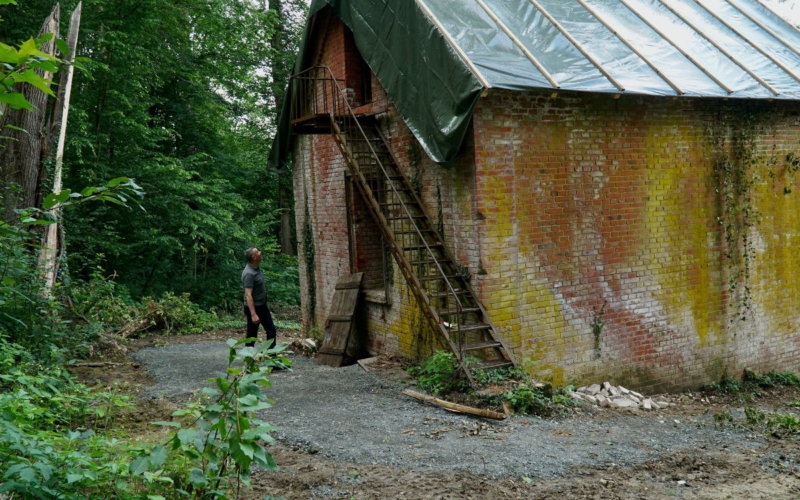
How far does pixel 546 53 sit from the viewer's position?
870 cm

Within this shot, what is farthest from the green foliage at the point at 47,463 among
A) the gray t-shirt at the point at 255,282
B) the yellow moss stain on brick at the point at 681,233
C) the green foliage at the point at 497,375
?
the yellow moss stain on brick at the point at 681,233

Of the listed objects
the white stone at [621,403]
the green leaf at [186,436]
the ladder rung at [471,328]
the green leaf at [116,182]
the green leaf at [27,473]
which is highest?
the green leaf at [116,182]

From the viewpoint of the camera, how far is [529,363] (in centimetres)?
838

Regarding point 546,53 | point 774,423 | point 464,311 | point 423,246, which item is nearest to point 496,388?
point 464,311

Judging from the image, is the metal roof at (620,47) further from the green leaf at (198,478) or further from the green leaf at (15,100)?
the green leaf at (15,100)

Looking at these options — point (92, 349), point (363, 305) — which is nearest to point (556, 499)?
point (363, 305)

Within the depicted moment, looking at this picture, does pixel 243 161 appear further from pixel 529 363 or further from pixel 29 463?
→ pixel 29 463

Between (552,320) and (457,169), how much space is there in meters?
2.30

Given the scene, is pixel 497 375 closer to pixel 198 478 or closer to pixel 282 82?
pixel 198 478

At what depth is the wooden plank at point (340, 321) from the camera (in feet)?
35.3

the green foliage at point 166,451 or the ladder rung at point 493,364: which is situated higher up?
the green foliage at point 166,451

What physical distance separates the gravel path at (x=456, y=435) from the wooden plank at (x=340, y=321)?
68.0 inches

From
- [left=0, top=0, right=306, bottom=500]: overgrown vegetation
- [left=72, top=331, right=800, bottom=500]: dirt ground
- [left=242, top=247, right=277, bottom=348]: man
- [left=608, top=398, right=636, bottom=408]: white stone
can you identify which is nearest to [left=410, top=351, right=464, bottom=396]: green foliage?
[left=72, top=331, right=800, bottom=500]: dirt ground

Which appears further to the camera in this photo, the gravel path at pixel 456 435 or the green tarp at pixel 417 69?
the green tarp at pixel 417 69
